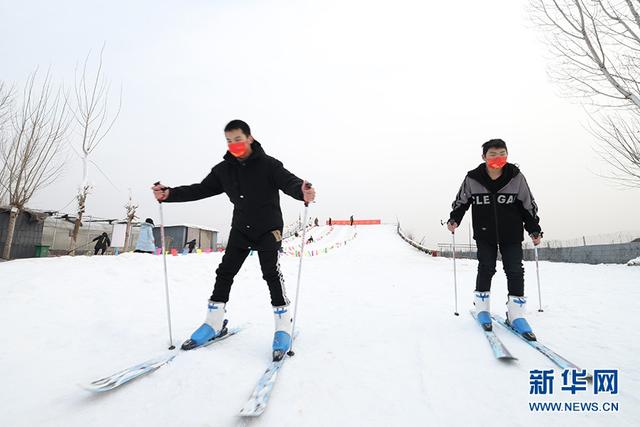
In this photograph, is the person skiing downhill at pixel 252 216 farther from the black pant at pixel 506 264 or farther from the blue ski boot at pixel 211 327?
the black pant at pixel 506 264

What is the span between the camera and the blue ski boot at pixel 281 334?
2.50 m

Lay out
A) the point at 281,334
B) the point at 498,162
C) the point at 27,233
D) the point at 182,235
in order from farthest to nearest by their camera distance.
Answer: the point at 182,235
the point at 27,233
the point at 498,162
the point at 281,334

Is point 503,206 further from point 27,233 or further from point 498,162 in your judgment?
point 27,233

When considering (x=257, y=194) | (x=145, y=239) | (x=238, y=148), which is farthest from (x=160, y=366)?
(x=145, y=239)

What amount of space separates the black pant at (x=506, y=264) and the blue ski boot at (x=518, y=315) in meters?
0.07

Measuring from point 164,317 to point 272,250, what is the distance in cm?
187

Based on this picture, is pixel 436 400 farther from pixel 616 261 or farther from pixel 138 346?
pixel 616 261

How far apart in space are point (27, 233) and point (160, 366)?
20399 millimetres

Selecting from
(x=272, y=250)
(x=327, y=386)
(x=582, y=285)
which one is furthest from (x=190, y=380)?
(x=582, y=285)

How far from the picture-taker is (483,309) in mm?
3516

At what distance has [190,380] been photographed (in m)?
2.05

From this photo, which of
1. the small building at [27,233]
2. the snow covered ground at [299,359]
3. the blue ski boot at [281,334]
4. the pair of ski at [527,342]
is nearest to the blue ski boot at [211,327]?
the snow covered ground at [299,359]

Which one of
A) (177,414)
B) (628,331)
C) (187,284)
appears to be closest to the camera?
(177,414)

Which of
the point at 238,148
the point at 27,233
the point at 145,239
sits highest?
the point at 238,148
